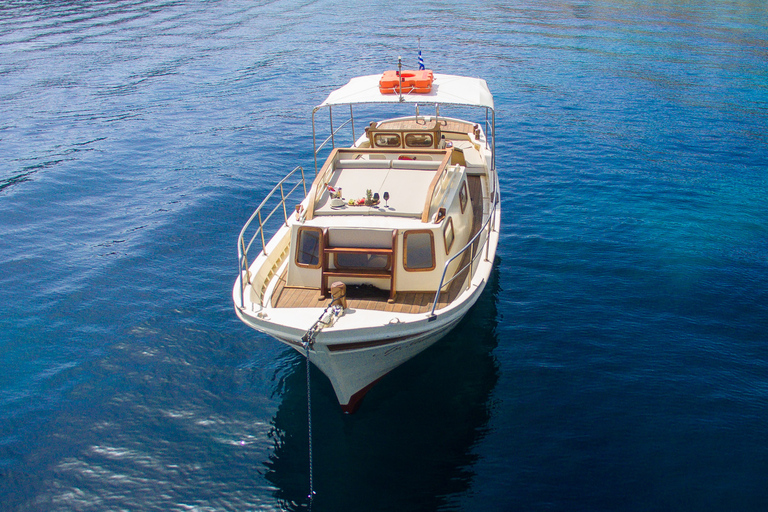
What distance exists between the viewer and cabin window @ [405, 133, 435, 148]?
1803 cm

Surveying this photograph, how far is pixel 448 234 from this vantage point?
13734 mm

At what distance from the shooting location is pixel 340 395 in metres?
12.2

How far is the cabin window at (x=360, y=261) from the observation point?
13.0m

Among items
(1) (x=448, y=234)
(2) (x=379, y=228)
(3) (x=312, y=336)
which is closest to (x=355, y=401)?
(3) (x=312, y=336)

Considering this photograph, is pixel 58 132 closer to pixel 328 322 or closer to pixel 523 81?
pixel 328 322

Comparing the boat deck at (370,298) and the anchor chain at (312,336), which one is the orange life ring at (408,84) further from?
the anchor chain at (312,336)

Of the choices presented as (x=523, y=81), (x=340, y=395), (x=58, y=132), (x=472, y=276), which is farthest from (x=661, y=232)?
(x=58, y=132)

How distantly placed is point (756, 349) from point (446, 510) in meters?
8.96

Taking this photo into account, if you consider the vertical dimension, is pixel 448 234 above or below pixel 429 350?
above

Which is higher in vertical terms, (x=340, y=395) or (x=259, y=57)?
(x=259, y=57)

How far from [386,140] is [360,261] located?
654 cm

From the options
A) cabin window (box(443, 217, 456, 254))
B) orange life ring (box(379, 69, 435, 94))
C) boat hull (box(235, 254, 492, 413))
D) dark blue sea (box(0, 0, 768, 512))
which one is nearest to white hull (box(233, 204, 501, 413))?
boat hull (box(235, 254, 492, 413))

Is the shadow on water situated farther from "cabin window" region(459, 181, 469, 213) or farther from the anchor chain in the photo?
"cabin window" region(459, 181, 469, 213)

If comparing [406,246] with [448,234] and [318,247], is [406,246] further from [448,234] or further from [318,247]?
[318,247]
